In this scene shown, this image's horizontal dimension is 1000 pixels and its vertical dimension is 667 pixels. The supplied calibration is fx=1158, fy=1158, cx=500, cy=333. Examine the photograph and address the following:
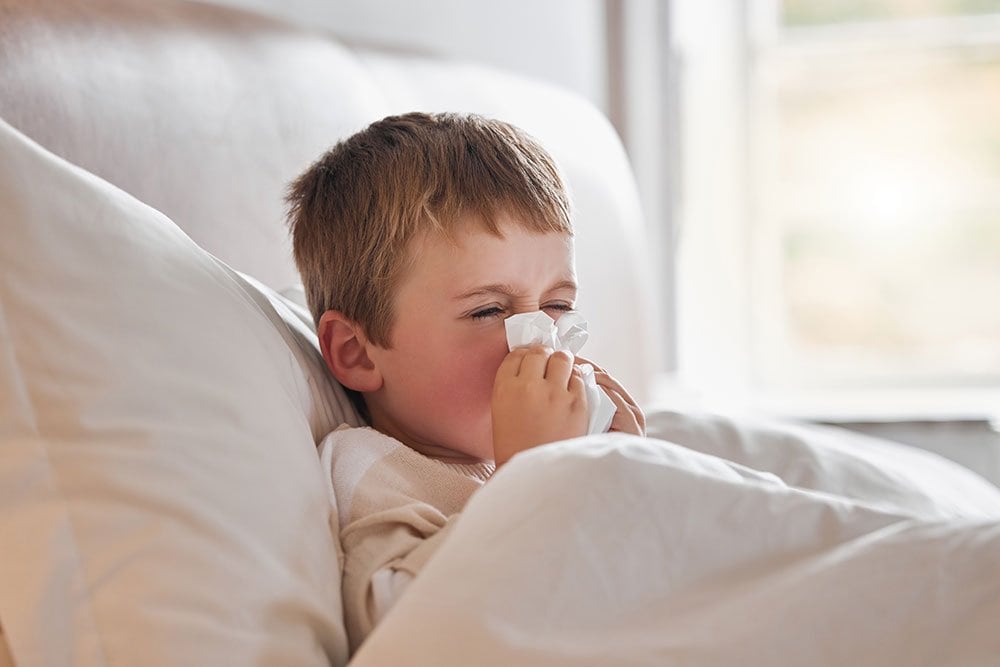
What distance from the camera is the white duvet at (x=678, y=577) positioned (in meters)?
0.58

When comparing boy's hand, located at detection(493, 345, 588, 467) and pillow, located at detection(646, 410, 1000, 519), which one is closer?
boy's hand, located at detection(493, 345, 588, 467)

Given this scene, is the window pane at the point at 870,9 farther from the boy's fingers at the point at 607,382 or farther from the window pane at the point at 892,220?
the boy's fingers at the point at 607,382

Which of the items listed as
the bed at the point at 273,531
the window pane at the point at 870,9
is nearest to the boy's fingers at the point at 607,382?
the bed at the point at 273,531

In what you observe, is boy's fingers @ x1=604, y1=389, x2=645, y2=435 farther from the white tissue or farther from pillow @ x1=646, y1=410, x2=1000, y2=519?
pillow @ x1=646, y1=410, x2=1000, y2=519

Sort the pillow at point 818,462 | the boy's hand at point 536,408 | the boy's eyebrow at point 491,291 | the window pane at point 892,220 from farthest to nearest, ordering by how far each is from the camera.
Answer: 1. the window pane at point 892,220
2. the pillow at point 818,462
3. the boy's eyebrow at point 491,291
4. the boy's hand at point 536,408

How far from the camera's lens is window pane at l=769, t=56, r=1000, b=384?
10.3ft

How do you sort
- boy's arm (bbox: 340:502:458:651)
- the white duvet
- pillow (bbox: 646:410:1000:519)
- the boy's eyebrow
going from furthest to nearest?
pillow (bbox: 646:410:1000:519) < the boy's eyebrow < boy's arm (bbox: 340:502:458:651) < the white duvet

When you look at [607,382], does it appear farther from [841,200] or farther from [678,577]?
[841,200]

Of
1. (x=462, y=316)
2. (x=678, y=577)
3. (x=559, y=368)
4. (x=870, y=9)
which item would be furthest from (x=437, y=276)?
(x=870, y=9)

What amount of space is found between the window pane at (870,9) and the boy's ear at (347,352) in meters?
2.59

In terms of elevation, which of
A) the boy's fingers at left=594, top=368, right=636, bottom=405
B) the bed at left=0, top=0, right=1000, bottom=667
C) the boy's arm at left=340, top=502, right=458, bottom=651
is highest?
the bed at left=0, top=0, right=1000, bottom=667

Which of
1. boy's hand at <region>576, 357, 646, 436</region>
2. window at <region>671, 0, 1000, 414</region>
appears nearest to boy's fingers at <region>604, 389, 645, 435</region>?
boy's hand at <region>576, 357, 646, 436</region>

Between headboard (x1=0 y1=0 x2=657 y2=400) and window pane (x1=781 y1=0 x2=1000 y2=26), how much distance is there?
1.91m

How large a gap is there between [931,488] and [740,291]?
1969mm
